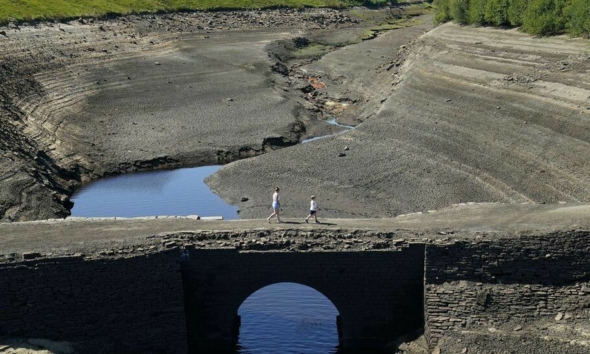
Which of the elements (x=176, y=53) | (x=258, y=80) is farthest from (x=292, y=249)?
(x=176, y=53)

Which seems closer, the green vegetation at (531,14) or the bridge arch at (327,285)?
the bridge arch at (327,285)

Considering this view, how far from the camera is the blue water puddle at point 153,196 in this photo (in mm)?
41312

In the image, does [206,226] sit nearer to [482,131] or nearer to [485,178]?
[485,178]

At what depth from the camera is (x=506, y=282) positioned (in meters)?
25.4

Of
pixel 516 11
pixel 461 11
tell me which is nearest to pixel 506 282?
pixel 516 11

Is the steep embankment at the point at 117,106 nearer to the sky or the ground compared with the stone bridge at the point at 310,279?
nearer to the sky

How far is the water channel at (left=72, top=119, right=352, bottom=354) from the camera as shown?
2839 cm

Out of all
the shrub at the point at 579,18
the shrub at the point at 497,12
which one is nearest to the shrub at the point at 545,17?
the shrub at the point at 579,18

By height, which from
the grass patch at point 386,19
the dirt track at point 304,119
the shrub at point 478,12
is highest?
the grass patch at point 386,19

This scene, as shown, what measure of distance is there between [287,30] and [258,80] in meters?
34.6

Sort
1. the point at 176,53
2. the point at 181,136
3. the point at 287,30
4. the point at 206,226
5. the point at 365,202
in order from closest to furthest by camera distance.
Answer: the point at 206,226 → the point at 365,202 → the point at 181,136 → the point at 176,53 → the point at 287,30

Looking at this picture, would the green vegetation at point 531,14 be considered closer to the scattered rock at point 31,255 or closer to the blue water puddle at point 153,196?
the blue water puddle at point 153,196

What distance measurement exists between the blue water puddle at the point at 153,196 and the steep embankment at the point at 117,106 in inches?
42.2

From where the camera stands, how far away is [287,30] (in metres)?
102
